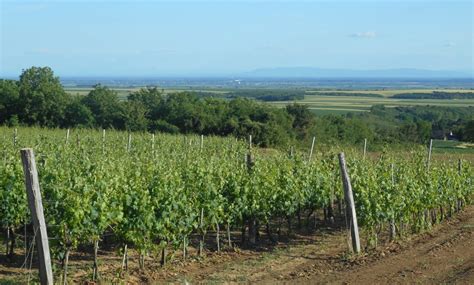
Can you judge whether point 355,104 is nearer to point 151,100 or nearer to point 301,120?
point 301,120

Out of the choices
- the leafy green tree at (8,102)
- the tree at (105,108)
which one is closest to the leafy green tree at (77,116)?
the tree at (105,108)

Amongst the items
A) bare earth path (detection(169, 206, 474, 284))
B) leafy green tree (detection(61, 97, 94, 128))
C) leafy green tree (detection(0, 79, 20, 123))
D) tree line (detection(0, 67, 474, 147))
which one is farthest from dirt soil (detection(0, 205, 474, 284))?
A: leafy green tree (detection(0, 79, 20, 123))

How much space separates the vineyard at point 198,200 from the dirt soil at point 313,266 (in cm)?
31

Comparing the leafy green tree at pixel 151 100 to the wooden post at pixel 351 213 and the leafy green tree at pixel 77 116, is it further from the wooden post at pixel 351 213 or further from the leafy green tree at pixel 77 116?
the wooden post at pixel 351 213

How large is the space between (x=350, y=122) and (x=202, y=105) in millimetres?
12826

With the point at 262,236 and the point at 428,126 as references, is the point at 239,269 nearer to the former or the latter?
the point at 262,236

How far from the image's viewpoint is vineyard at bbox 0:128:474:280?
9602 millimetres

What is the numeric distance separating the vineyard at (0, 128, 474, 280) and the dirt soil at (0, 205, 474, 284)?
31cm

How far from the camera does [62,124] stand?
3941 centimetres

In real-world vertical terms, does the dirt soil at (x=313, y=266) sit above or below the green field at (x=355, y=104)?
above

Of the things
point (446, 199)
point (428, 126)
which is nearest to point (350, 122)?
point (428, 126)

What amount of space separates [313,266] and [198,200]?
2.33 m

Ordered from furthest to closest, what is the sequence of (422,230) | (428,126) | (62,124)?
1. (428,126)
2. (62,124)
3. (422,230)

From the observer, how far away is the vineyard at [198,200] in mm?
9602
